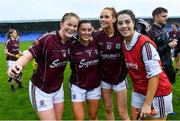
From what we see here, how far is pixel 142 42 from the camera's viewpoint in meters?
4.98

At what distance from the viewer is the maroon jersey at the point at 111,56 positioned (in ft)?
21.8

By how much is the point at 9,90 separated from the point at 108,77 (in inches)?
281

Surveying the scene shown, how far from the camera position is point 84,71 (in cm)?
646

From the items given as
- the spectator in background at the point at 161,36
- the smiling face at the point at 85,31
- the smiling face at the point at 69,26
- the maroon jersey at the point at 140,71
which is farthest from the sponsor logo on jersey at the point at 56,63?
the spectator in background at the point at 161,36

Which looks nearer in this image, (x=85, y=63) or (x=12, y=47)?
(x=85, y=63)

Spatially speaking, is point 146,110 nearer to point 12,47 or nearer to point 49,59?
point 49,59

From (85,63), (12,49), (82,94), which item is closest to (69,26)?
(85,63)

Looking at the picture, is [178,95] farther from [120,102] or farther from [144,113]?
[144,113]

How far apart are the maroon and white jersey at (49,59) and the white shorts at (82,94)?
0.55m

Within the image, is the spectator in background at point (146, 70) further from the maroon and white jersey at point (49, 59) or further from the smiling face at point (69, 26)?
the maroon and white jersey at point (49, 59)

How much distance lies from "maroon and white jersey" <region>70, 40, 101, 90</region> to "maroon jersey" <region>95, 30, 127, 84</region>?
18cm

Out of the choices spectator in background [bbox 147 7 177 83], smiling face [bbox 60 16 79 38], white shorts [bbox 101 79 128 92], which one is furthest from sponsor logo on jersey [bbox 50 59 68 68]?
spectator in background [bbox 147 7 177 83]

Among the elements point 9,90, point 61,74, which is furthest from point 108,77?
Answer: point 9,90

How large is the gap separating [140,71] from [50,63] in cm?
145
